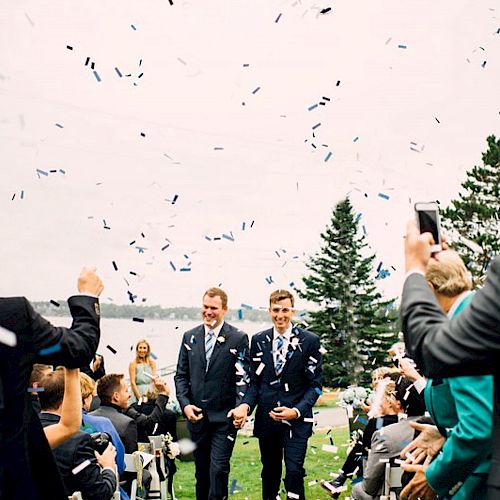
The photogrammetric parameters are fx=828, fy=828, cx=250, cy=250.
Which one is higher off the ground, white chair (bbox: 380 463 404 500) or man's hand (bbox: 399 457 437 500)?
man's hand (bbox: 399 457 437 500)

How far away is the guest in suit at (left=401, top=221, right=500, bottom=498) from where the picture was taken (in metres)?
2.10

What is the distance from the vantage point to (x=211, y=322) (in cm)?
818

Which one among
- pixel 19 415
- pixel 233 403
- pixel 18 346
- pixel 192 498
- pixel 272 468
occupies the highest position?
pixel 18 346

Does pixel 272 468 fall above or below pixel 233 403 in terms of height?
below

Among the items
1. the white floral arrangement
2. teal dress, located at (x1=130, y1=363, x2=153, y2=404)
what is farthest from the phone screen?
teal dress, located at (x1=130, y1=363, x2=153, y2=404)

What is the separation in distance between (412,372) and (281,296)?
371 centimetres

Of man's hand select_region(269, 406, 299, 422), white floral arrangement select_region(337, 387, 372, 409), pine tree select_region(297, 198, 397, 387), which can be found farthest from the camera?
pine tree select_region(297, 198, 397, 387)

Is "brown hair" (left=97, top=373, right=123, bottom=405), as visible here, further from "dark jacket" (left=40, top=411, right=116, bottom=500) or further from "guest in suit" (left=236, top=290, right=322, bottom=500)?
"dark jacket" (left=40, top=411, right=116, bottom=500)

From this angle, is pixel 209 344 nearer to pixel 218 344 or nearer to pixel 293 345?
pixel 218 344

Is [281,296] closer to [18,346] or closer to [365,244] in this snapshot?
[18,346]

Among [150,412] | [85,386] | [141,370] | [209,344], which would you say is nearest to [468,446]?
[85,386]

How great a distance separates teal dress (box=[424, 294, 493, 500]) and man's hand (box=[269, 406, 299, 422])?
463 centimetres

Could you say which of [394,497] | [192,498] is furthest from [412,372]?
[192,498]

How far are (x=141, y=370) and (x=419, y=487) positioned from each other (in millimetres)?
7241
